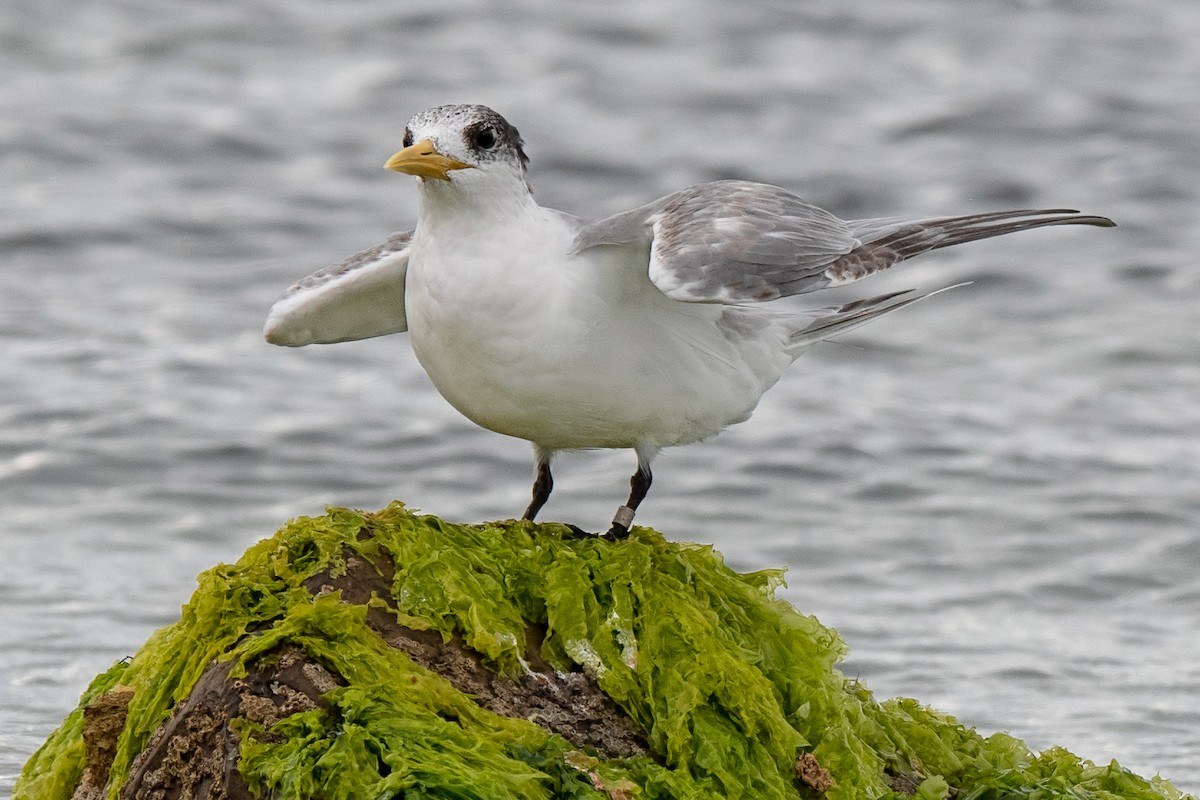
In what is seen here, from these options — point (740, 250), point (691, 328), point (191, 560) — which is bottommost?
point (191, 560)

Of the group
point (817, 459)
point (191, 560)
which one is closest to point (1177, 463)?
point (817, 459)

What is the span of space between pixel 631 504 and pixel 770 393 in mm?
6507

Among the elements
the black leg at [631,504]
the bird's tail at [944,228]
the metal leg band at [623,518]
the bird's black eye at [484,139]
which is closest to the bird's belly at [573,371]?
the black leg at [631,504]

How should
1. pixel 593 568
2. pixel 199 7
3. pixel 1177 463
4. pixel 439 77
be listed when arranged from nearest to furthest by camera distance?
pixel 593 568 → pixel 1177 463 → pixel 439 77 → pixel 199 7

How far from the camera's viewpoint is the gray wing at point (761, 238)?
5352 mm

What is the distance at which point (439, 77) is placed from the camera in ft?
56.8

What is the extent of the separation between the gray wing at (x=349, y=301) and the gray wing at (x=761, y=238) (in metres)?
0.96

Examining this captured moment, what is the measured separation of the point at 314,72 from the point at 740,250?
1281 centimetres

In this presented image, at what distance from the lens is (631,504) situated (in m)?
6.12

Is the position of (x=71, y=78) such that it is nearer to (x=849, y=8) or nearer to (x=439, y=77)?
(x=439, y=77)

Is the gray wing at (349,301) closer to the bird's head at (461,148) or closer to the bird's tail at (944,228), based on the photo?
the bird's head at (461,148)

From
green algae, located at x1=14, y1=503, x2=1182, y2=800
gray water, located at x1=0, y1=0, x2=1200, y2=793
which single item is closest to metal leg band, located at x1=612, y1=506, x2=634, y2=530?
green algae, located at x1=14, y1=503, x2=1182, y2=800

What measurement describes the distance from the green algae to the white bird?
0.47 meters

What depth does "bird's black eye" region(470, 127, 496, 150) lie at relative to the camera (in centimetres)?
573
